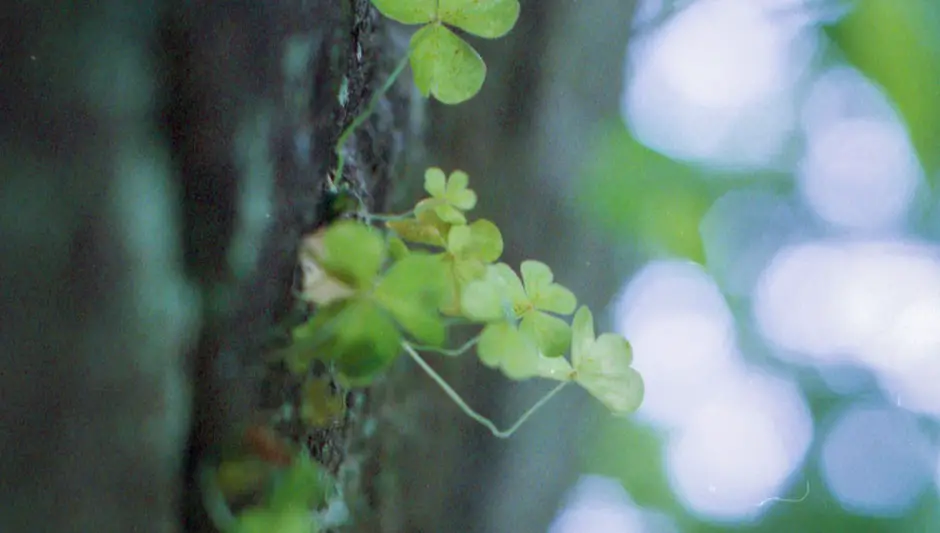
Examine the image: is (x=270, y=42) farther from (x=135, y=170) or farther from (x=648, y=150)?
(x=648, y=150)

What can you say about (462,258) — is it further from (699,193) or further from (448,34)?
(699,193)

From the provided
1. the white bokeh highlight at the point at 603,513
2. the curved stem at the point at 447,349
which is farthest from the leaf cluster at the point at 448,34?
the white bokeh highlight at the point at 603,513

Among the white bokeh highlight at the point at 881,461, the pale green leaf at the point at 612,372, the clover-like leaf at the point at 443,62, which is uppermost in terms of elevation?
the clover-like leaf at the point at 443,62

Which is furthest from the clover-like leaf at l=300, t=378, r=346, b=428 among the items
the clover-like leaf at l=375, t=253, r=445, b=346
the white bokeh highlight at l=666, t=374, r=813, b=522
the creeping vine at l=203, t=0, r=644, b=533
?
the white bokeh highlight at l=666, t=374, r=813, b=522

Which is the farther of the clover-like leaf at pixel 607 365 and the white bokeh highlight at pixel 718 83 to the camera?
the white bokeh highlight at pixel 718 83

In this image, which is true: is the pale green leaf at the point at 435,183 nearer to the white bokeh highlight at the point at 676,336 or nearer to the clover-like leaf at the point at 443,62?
the clover-like leaf at the point at 443,62

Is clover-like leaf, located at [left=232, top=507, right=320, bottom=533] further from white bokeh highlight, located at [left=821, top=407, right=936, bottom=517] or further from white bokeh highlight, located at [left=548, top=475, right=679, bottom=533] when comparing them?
white bokeh highlight, located at [left=821, top=407, right=936, bottom=517]

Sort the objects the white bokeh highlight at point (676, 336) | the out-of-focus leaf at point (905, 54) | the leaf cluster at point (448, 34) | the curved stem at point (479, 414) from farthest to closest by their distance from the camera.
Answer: the out-of-focus leaf at point (905, 54), the white bokeh highlight at point (676, 336), the curved stem at point (479, 414), the leaf cluster at point (448, 34)

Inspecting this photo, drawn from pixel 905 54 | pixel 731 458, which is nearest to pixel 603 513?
pixel 731 458
